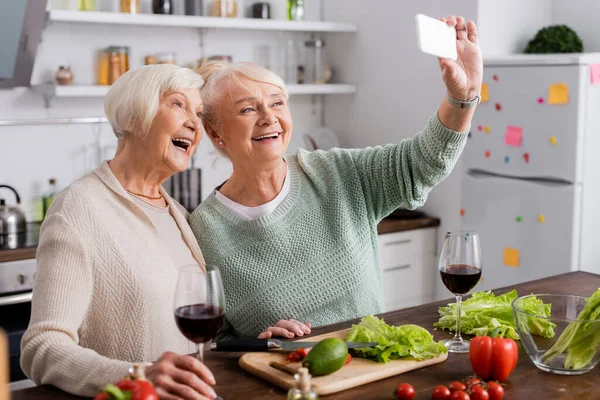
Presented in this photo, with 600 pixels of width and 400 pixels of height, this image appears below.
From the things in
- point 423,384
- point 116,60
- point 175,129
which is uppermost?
point 116,60

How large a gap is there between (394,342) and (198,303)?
472 mm

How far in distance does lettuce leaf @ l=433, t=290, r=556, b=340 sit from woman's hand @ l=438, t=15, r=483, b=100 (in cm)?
55

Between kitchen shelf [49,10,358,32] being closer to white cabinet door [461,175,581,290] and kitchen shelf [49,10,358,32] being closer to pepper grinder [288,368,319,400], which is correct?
white cabinet door [461,175,581,290]

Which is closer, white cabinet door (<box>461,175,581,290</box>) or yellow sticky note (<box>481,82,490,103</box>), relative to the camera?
white cabinet door (<box>461,175,581,290</box>)

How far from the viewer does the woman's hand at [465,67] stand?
2021 millimetres

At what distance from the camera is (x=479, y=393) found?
1.37 meters

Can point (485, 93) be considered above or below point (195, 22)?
below

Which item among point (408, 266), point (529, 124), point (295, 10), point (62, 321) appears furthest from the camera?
point (295, 10)

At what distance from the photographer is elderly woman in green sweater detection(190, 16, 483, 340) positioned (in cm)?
212

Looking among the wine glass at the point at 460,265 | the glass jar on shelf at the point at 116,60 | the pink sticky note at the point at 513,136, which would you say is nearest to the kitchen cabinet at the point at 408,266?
the pink sticky note at the point at 513,136

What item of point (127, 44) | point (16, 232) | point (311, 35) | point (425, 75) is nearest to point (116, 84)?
point (16, 232)

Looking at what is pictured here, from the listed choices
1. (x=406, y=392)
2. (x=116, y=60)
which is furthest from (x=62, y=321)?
(x=116, y=60)

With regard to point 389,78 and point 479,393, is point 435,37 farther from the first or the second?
point 389,78

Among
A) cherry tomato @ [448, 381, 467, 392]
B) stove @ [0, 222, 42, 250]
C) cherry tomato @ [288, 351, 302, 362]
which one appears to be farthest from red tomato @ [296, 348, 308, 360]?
stove @ [0, 222, 42, 250]
